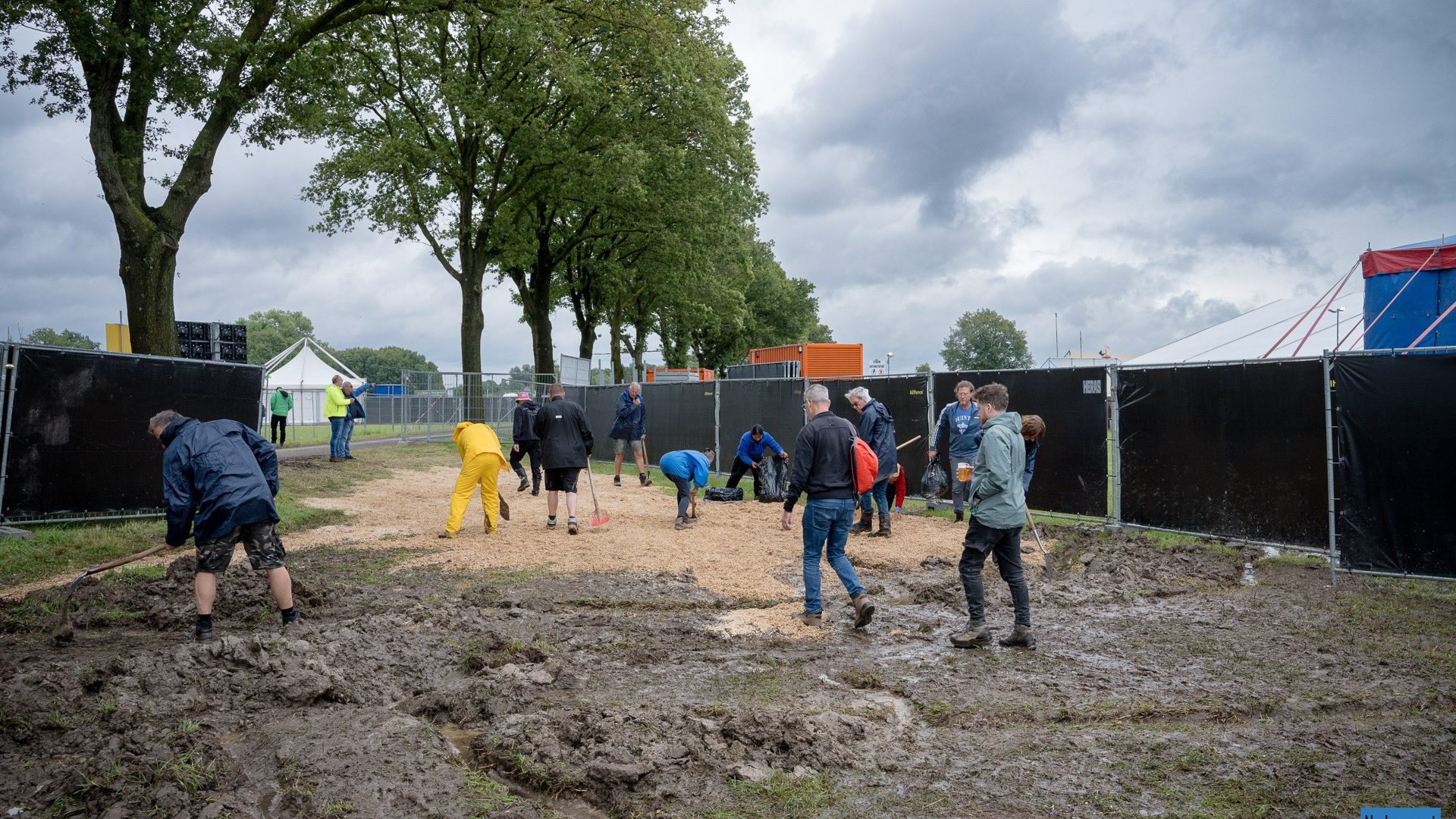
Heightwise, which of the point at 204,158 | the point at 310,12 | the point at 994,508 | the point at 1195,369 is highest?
the point at 310,12

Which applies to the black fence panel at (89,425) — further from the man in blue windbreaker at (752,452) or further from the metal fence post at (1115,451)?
the metal fence post at (1115,451)

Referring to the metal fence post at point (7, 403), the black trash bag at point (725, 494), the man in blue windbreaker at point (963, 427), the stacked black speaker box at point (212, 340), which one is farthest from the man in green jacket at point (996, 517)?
the stacked black speaker box at point (212, 340)

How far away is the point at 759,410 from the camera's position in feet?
61.9

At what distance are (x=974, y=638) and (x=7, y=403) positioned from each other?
1081 cm

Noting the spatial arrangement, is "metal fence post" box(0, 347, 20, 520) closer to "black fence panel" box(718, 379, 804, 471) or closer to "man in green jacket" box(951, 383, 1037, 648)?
"man in green jacket" box(951, 383, 1037, 648)

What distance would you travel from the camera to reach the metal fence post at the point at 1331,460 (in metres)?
8.31

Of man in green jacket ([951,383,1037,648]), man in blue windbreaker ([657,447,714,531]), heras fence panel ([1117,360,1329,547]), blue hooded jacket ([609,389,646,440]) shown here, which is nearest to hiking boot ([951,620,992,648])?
man in green jacket ([951,383,1037,648])

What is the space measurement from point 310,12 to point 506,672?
1643cm

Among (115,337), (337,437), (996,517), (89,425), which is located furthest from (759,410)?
(115,337)

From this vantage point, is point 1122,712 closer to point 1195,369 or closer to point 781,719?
point 781,719

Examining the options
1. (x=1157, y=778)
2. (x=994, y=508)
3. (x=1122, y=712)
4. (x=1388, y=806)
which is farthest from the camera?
(x=994, y=508)

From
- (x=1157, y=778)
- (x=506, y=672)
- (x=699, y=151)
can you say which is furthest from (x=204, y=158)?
(x=699, y=151)

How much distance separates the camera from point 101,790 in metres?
3.91

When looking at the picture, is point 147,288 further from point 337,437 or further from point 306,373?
point 306,373
